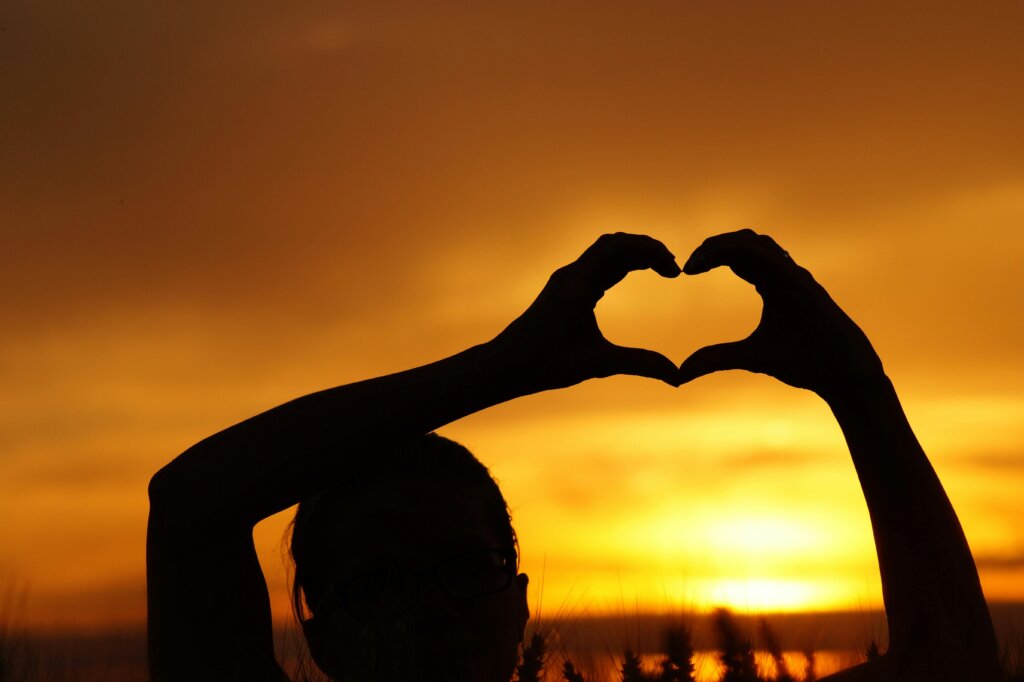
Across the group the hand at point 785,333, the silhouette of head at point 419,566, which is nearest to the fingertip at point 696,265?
the hand at point 785,333

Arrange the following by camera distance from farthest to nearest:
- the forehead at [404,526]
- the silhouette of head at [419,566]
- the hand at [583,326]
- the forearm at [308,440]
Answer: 1. the forehead at [404,526]
2. the silhouette of head at [419,566]
3. the hand at [583,326]
4. the forearm at [308,440]

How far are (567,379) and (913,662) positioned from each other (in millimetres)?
911

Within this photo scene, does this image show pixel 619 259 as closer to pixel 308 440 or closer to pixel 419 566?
pixel 308 440

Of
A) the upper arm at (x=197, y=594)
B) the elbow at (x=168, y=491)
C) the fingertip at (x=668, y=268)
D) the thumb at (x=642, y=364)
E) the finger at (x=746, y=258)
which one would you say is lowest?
the upper arm at (x=197, y=594)

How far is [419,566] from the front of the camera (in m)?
2.26

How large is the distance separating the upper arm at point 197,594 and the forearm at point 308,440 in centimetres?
3

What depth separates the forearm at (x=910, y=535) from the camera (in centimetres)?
198

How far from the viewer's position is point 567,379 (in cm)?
188

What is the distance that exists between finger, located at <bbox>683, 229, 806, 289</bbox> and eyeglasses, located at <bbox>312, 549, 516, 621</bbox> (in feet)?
2.86

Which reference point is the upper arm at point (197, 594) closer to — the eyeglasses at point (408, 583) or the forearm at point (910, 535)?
the eyeglasses at point (408, 583)

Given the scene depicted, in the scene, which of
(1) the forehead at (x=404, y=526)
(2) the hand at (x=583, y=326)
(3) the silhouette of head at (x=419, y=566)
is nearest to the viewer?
(2) the hand at (x=583, y=326)

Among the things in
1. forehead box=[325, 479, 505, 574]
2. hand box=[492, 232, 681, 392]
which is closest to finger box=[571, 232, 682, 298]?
hand box=[492, 232, 681, 392]

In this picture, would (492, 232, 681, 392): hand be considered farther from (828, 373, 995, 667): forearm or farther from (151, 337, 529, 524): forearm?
(828, 373, 995, 667): forearm

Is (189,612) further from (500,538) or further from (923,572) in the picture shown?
(923,572)
